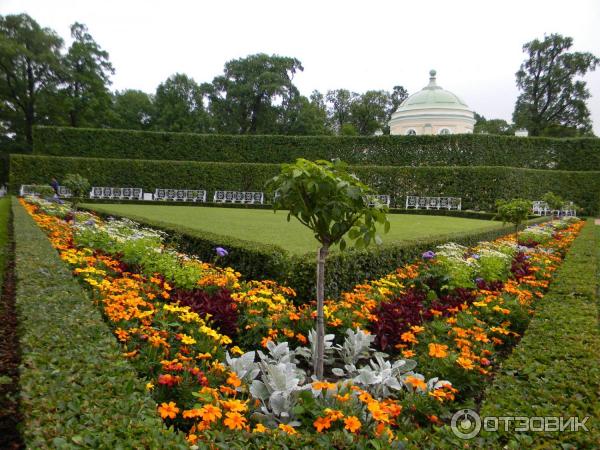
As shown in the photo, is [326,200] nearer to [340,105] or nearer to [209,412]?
[209,412]

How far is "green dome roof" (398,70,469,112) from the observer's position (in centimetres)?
3484

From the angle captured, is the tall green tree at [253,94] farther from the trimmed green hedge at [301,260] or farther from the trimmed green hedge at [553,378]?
the trimmed green hedge at [553,378]

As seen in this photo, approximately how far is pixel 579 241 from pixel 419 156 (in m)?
16.9

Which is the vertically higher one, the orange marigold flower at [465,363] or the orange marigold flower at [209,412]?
the orange marigold flower at [209,412]

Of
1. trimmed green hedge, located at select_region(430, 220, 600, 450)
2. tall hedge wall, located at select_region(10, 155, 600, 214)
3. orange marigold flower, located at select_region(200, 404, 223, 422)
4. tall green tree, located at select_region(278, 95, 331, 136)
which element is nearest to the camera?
trimmed green hedge, located at select_region(430, 220, 600, 450)

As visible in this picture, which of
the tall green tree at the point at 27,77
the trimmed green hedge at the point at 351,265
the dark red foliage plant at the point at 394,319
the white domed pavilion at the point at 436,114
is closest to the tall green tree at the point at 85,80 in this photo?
the tall green tree at the point at 27,77

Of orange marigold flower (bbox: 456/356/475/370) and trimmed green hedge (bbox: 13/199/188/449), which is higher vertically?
trimmed green hedge (bbox: 13/199/188/449)

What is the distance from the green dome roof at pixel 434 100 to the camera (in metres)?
34.8

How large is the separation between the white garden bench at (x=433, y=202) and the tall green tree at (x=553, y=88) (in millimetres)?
25796

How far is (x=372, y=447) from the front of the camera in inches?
76.0

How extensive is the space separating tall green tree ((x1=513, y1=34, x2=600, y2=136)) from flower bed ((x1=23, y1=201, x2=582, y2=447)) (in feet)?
138

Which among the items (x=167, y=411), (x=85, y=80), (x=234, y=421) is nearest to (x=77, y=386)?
(x=167, y=411)
